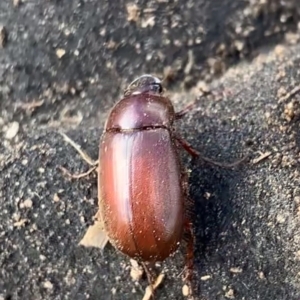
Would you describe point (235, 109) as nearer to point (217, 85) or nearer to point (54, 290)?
point (217, 85)

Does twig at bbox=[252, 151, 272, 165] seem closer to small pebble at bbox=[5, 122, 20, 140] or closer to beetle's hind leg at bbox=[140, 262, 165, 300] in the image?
beetle's hind leg at bbox=[140, 262, 165, 300]

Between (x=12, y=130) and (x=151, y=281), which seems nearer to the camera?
(x=151, y=281)

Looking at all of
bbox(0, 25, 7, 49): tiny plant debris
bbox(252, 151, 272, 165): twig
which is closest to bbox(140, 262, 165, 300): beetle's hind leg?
bbox(252, 151, 272, 165): twig

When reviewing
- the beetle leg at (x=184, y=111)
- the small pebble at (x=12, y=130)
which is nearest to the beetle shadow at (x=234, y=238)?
the beetle leg at (x=184, y=111)

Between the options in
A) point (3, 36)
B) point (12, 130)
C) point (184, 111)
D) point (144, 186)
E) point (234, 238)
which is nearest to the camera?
point (144, 186)

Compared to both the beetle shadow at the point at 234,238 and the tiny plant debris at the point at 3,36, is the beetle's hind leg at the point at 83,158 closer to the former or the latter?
the beetle shadow at the point at 234,238

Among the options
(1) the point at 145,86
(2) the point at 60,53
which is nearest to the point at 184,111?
(1) the point at 145,86

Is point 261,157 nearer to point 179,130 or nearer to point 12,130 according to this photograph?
point 179,130
